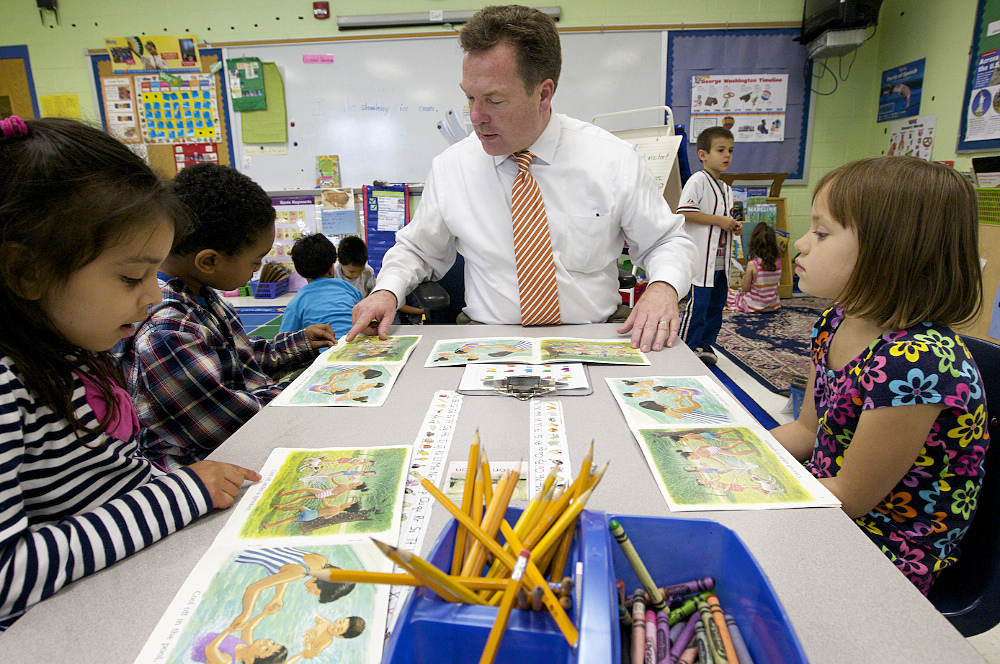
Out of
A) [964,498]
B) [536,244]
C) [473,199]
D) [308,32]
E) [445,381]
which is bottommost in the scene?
[964,498]

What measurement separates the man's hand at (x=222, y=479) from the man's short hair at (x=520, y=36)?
1.19 m

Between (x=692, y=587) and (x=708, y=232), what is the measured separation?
287cm

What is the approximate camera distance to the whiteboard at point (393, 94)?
3902 mm

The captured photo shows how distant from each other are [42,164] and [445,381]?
0.66m

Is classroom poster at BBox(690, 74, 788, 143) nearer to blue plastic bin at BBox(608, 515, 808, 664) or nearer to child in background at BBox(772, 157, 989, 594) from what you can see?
child in background at BBox(772, 157, 989, 594)

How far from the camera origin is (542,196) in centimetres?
156

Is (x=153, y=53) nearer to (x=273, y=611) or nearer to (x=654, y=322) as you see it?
(x=654, y=322)

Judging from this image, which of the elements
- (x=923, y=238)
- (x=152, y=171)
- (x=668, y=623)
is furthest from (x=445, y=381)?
(x=923, y=238)

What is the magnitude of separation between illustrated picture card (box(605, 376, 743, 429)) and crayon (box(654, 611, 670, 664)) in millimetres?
398

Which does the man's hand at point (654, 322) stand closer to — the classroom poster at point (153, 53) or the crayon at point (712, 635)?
the crayon at point (712, 635)

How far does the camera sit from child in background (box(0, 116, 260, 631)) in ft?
1.70

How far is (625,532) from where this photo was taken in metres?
0.47

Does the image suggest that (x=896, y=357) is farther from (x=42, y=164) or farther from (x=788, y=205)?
(x=788, y=205)

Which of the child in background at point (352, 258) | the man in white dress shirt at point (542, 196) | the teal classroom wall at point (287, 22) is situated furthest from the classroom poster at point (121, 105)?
the man in white dress shirt at point (542, 196)
